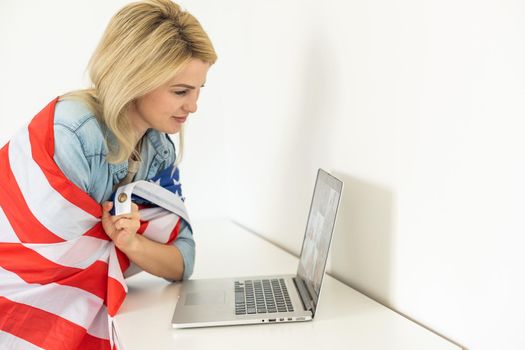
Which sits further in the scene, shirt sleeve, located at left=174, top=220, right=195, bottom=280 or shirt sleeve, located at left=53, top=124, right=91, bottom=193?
shirt sleeve, located at left=174, top=220, right=195, bottom=280

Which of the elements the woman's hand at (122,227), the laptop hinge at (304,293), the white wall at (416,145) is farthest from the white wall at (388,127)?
the woman's hand at (122,227)

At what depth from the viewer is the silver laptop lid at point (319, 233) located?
116 cm

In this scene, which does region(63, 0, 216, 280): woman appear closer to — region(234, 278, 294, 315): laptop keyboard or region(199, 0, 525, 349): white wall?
region(234, 278, 294, 315): laptop keyboard

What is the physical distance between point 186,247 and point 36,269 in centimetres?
34

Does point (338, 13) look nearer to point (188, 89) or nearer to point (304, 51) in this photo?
point (304, 51)

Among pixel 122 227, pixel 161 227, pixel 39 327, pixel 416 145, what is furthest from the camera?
pixel 161 227

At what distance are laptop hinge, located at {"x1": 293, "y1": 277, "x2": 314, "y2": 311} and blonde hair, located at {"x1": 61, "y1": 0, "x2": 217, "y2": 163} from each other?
43 centimetres

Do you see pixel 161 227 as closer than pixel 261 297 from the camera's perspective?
No

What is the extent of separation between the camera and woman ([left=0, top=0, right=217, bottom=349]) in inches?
47.3

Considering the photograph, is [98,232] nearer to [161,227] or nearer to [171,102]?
[161,227]

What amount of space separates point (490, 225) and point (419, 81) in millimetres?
271

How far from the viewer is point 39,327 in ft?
3.90

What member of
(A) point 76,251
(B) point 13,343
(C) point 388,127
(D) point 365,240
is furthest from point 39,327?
(C) point 388,127

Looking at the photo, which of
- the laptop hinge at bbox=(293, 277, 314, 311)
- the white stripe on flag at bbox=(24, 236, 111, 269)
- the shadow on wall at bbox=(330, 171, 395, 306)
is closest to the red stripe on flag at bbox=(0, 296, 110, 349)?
the white stripe on flag at bbox=(24, 236, 111, 269)
